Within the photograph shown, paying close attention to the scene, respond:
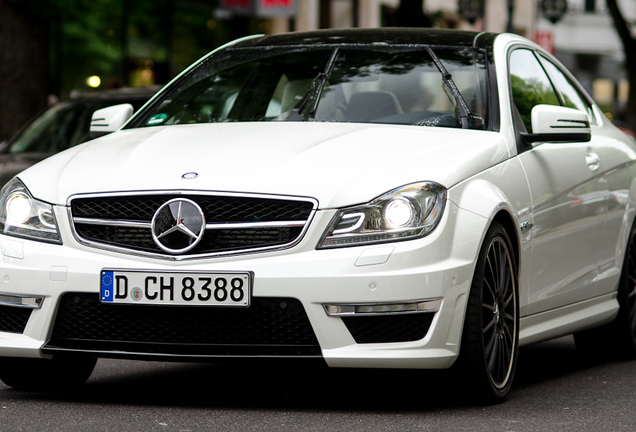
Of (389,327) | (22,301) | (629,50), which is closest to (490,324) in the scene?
(389,327)

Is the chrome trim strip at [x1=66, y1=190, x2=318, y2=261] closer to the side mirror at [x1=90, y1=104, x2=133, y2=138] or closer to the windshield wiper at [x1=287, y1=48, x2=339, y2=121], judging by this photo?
the windshield wiper at [x1=287, y1=48, x2=339, y2=121]

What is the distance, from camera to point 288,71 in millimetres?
6289

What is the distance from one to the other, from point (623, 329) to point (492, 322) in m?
2.24

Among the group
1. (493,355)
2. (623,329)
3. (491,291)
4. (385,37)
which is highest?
(385,37)

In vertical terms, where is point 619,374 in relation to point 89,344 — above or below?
below

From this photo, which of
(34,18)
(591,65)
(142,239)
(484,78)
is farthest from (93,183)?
(591,65)

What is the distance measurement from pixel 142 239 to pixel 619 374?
297 cm

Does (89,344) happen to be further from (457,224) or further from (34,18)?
(34,18)

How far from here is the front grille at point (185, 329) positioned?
4.75 m

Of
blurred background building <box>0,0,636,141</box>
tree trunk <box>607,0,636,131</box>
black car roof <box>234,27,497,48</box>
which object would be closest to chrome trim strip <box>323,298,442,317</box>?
black car roof <box>234,27,497,48</box>

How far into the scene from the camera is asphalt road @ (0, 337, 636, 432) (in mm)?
4688

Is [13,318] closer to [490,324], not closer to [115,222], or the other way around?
[115,222]

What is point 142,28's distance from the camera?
3047 centimetres

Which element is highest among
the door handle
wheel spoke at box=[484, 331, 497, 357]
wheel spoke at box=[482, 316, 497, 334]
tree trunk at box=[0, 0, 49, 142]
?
A: the door handle
